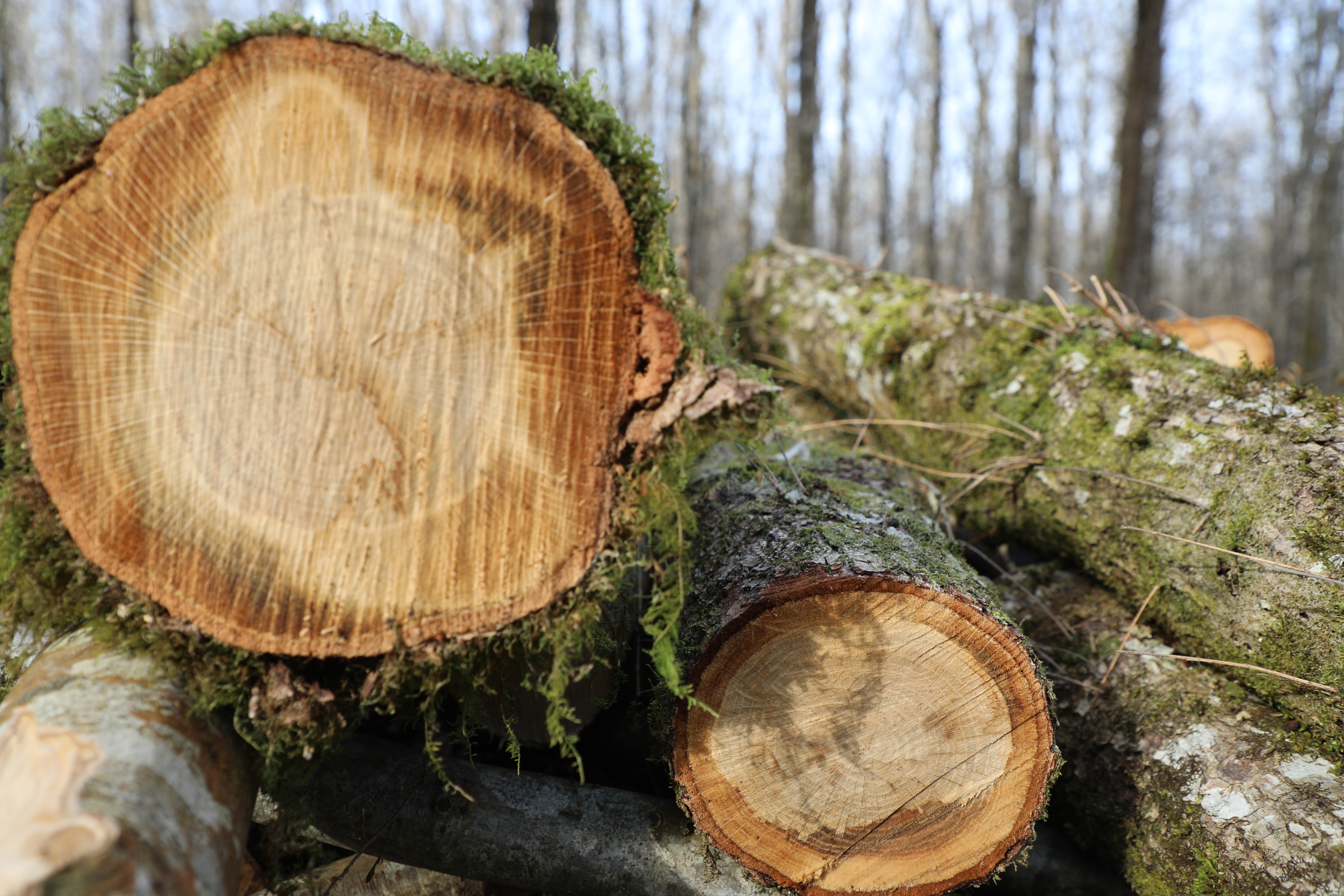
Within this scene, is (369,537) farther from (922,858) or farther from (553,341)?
(922,858)

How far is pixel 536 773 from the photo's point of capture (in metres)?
1.83

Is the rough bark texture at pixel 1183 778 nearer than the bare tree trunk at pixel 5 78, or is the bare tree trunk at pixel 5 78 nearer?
the rough bark texture at pixel 1183 778

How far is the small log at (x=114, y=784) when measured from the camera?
3.14ft

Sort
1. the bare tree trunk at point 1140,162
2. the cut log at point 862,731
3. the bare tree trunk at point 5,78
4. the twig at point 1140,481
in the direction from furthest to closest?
the bare tree trunk at point 5,78, the bare tree trunk at point 1140,162, the twig at point 1140,481, the cut log at point 862,731

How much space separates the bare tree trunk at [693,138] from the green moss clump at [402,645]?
10092 mm

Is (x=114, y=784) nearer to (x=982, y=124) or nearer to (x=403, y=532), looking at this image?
(x=403, y=532)

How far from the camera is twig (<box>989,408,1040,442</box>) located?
258 cm

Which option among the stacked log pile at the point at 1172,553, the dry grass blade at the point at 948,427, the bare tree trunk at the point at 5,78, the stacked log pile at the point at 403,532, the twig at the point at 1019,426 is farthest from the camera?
the bare tree trunk at the point at 5,78

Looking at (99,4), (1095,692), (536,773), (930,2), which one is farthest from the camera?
(99,4)

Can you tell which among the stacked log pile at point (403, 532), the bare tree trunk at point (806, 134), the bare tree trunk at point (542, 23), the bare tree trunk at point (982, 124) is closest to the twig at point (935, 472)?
the stacked log pile at point (403, 532)

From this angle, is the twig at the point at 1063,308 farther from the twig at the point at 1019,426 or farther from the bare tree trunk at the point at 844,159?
the bare tree trunk at the point at 844,159

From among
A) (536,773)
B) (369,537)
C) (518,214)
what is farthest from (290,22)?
(536,773)

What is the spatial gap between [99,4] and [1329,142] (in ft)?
96.6

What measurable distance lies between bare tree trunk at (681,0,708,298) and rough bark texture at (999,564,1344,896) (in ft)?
31.9
